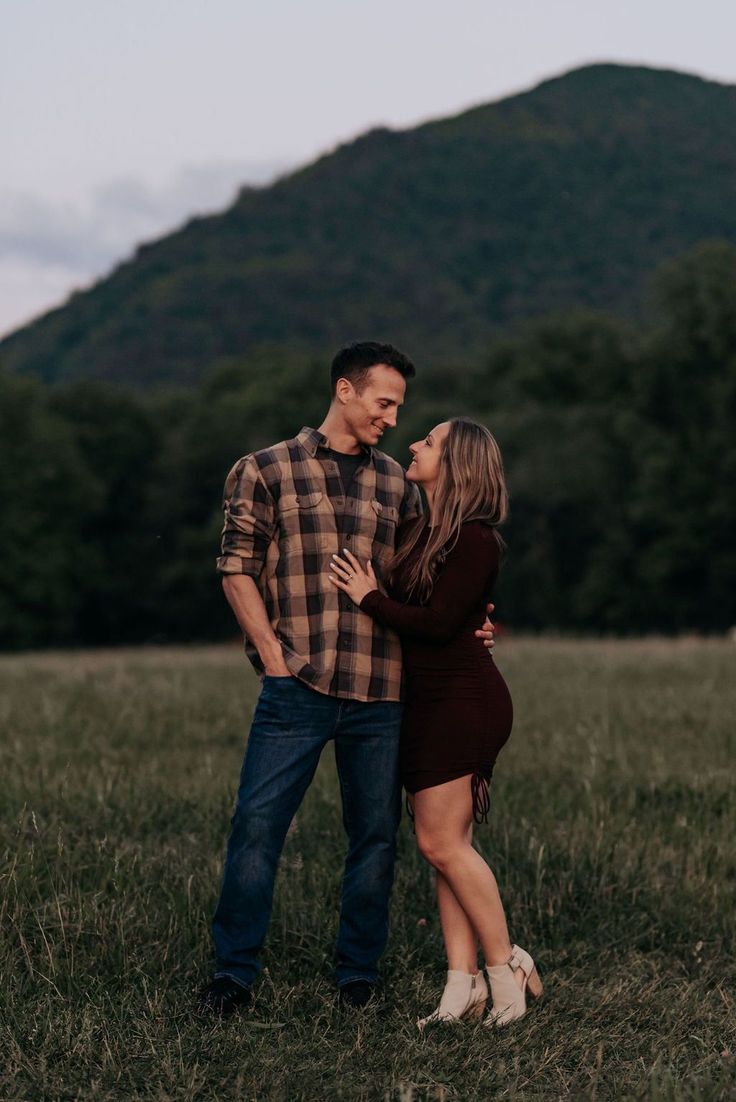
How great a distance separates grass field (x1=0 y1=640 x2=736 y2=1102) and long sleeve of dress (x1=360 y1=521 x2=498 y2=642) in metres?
1.37

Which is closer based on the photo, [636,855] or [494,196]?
[636,855]

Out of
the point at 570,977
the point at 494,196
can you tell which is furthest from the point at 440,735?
the point at 494,196

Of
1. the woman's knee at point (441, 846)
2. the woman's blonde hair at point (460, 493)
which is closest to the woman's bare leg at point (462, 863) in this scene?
the woman's knee at point (441, 846)

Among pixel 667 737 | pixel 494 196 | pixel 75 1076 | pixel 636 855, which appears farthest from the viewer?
pixel 494 196

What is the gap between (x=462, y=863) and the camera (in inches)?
183

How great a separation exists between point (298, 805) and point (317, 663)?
21.2 inches

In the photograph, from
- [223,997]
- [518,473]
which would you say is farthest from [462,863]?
[518,473]

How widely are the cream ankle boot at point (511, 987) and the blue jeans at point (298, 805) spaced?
488mm

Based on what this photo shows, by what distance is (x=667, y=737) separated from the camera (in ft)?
30.8

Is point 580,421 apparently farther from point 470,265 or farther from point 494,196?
point 494,196

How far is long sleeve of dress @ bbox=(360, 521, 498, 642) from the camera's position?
4.58 m

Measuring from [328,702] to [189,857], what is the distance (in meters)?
1.52

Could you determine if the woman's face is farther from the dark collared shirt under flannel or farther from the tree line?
the tree line

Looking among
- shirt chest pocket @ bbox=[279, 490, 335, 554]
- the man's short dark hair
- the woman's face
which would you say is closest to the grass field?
shirt chest pocket @ bbox=[279, 490, 335, 554]
